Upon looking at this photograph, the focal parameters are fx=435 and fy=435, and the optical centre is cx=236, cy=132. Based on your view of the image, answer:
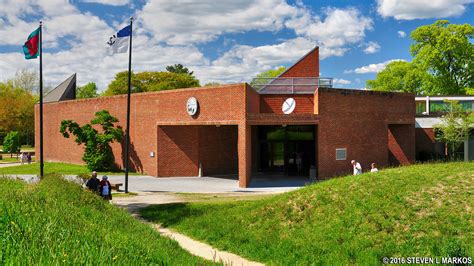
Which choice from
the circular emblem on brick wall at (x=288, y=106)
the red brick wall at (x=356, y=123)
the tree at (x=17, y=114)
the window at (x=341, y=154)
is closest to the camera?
the red brick wall at (x=356, y=123)

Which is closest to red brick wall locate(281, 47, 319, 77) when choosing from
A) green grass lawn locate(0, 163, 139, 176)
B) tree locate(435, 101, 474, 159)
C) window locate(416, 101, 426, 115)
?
tree locate(435, 101, 474, 159)

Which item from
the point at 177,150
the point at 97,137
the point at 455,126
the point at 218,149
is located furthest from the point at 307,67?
the point at 97,137

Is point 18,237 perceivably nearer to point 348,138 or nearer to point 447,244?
point 447,244

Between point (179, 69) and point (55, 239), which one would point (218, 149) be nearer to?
point (55, 239)

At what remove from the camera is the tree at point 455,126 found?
3447cm

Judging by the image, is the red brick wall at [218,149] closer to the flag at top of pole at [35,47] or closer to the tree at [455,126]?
the flag at top of pole at [35,47]

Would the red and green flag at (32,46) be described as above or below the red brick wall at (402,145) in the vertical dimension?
above

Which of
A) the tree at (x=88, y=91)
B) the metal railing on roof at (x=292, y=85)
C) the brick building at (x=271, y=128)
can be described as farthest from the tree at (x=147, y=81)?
the metal railing on roof at (x=292, y=85)

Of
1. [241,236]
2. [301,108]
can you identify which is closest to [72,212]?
[241,236]

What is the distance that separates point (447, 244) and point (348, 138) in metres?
19.0

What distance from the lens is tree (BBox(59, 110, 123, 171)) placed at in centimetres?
3409

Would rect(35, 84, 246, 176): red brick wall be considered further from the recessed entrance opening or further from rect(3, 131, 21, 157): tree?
rect(3, 131, 21, 157): tree

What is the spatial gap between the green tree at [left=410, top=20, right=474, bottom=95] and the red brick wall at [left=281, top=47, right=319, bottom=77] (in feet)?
83.1

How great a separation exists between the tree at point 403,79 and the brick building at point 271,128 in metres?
25.7
